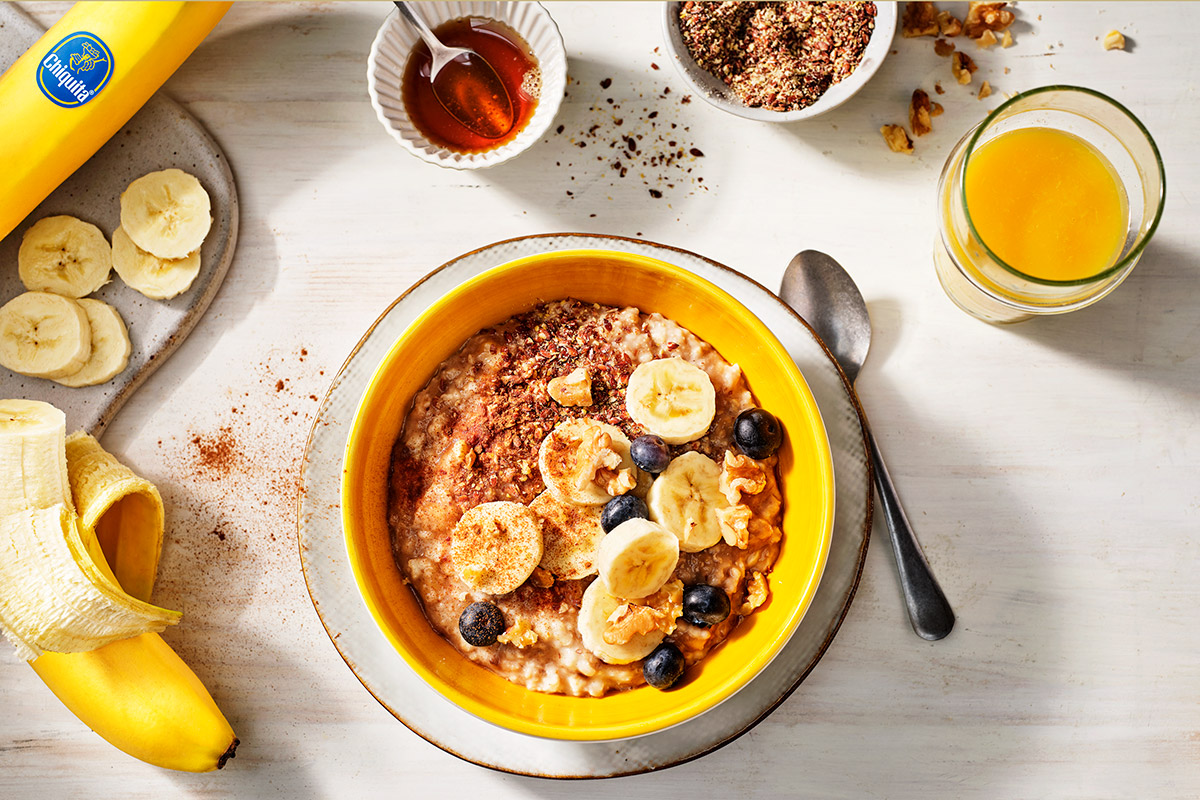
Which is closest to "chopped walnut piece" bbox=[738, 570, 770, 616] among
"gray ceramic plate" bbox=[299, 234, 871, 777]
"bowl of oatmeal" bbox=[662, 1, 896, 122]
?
"gray ceramic plate" bbox=[299, 234, 871, 777]

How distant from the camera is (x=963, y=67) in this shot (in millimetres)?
1784

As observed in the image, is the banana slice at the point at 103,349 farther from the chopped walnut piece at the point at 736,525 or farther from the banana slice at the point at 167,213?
the chopped walnut piece at the point at 736,525

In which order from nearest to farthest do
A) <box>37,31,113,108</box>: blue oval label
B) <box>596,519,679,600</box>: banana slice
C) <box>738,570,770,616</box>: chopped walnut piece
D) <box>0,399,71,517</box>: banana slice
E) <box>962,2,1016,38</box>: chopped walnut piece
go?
1. <box>596,519,679,600</box>: banana slice
2. <box>738,570,770,616</box>: chopped walnut piece
3. <box>0,399,71,517</box>: banana slice
4. <box>37,31,113,108</box>: blue oval label
5. <box>962,2,1016,38</box>: chopped walnut piece

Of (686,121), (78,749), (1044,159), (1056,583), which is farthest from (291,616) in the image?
(1044,159)

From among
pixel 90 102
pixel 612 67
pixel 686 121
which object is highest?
pixel 90 102

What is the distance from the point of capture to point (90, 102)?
5.49 feet

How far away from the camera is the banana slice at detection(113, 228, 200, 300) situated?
1.75 meters

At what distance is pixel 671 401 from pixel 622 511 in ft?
0.69

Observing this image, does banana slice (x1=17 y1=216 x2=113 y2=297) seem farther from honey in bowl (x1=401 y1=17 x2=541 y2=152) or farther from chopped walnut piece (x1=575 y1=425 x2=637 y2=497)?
chopped walnut piece (x1=575 y1=425 x2=637 y2=497)

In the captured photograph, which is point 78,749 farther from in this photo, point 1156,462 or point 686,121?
point 1156,462

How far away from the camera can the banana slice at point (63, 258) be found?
177cm

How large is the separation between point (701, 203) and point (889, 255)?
423 millimetres

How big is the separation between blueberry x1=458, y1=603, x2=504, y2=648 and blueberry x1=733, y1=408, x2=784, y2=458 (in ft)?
1.72

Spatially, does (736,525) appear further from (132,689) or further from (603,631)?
(132,689)
